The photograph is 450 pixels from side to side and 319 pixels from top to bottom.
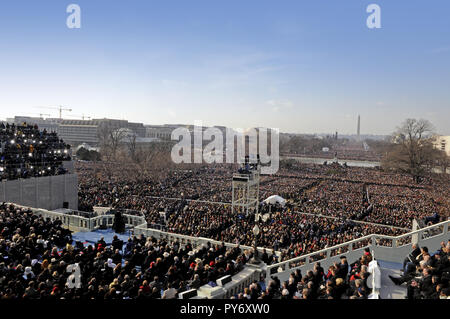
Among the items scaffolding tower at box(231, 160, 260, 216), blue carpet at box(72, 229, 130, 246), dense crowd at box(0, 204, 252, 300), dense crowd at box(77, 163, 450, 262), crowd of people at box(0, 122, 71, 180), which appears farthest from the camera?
scaffolding tower at box(231, 160, 260, 216)

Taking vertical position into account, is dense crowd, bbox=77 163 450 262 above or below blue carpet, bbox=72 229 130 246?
below

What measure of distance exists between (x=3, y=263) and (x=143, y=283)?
5.15 m

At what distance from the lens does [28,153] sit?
27062 millimetres

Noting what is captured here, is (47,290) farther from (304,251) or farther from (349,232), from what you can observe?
(349,232)

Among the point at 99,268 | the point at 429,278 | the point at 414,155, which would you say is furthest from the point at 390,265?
the point at 414,155

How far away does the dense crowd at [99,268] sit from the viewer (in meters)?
8.66

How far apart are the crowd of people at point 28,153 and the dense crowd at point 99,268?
12.2 m

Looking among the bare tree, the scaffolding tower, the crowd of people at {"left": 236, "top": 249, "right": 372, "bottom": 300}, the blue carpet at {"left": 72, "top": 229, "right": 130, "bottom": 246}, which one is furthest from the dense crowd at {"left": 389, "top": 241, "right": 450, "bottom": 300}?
the bare tree

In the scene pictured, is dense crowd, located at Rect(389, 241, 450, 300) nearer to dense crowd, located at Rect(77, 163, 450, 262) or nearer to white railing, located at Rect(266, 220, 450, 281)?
white railing, located at Rect(266, 220, 450, 281)

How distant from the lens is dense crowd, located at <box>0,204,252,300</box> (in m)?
8.66

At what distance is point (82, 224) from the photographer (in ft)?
63.9

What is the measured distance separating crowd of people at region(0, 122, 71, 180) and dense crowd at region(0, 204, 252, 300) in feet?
40.1

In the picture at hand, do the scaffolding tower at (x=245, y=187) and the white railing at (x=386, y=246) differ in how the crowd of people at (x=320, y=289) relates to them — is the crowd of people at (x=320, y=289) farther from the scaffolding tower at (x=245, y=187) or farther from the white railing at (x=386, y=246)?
the scaffolding tower at (x=245, y=187)
